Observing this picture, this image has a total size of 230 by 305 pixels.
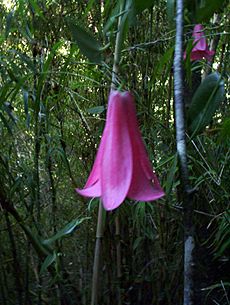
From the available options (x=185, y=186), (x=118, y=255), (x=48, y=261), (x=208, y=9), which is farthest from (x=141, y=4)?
(x=118, y=255)

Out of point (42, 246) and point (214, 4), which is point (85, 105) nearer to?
point (42, 246)

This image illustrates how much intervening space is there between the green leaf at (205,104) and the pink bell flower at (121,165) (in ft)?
0.18

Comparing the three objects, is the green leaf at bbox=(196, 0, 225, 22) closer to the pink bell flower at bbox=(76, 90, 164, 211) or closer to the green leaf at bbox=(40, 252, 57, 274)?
the pink bell flower at bbox=(76, 90, 164, 211)

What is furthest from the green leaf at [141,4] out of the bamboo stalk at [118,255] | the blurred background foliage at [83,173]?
the bamboo stalk at [118,255]

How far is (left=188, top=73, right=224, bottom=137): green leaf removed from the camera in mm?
489

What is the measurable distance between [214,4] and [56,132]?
34.6 inches

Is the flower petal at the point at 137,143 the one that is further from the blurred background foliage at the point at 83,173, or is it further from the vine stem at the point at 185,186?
the blurred background foliage at the point at 83,173

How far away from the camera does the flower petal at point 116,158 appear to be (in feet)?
1.54

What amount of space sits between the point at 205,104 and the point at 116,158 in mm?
102

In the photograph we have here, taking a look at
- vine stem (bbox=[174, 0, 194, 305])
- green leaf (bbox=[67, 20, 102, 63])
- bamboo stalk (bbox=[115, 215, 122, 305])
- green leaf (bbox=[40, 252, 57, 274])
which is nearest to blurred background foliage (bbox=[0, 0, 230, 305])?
bamboo stalk (bbox=[115, 215, 122, 305])

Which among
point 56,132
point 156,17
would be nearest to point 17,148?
point 56,132

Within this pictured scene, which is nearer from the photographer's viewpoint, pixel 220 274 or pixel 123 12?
pixel 123 12

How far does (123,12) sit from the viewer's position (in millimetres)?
559

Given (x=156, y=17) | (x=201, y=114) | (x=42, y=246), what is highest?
(x=156, y=17)
